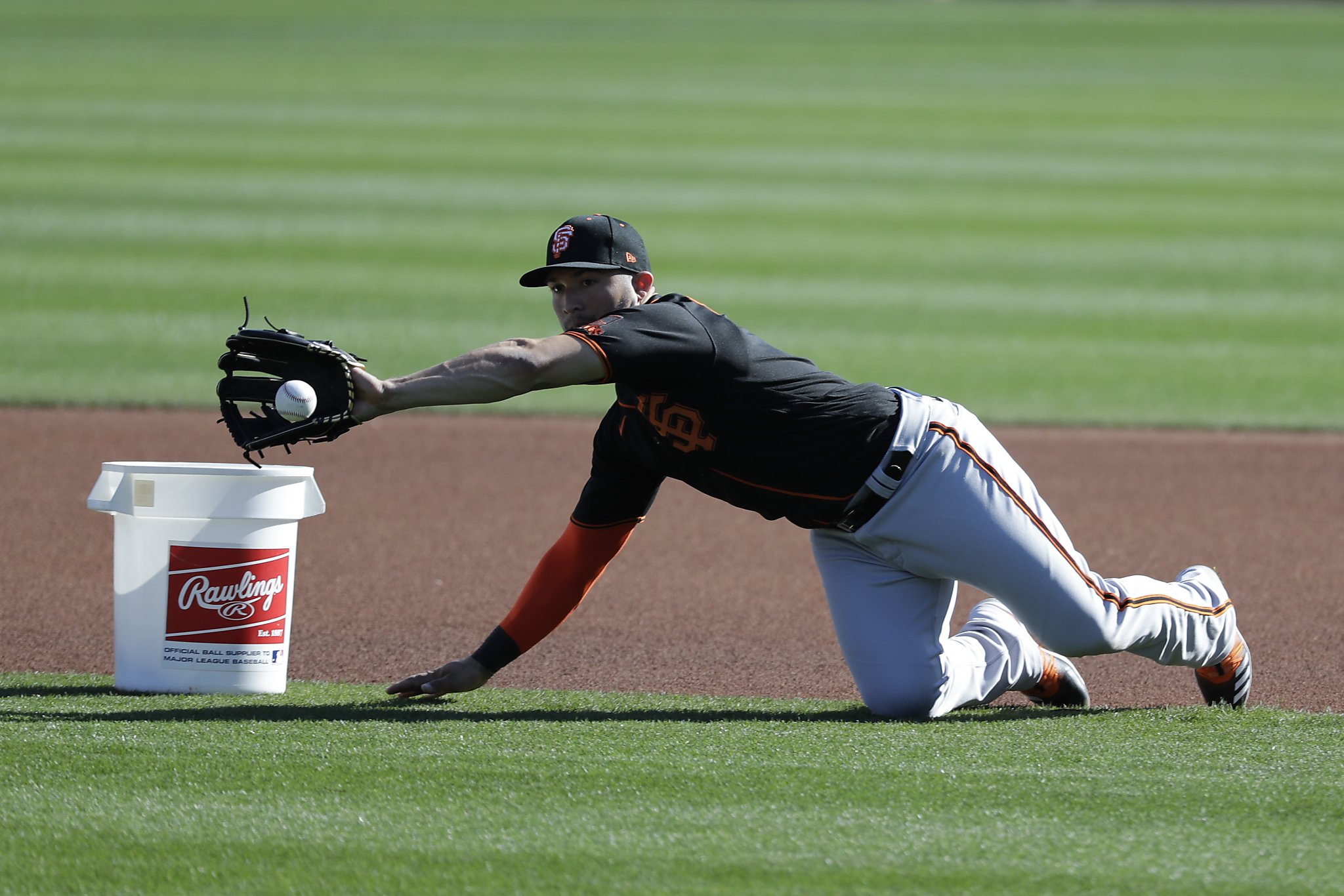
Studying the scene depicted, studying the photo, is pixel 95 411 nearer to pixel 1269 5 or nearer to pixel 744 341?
pixel 744 341

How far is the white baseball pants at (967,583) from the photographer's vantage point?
3.70m

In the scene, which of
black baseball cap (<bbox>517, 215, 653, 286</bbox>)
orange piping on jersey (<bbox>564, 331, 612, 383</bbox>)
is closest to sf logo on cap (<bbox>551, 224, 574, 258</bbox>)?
black baseball cap (<bbox>517, 215, 653, 286</bbox>)

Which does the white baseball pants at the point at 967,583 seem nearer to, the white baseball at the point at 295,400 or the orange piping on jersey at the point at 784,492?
the orange piping on jersey at the point at 784,492

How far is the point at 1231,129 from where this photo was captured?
758 inches

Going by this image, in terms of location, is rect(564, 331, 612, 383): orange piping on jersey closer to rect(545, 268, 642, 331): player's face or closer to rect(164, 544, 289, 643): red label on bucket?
rect(545, 268, 642, 331): player's face

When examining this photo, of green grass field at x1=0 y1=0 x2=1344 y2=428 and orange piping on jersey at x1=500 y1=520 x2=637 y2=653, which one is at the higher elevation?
green grass field at x1=0 y1=0 x2=1344 y2=428

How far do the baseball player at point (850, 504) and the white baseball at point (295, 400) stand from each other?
0.36 feet

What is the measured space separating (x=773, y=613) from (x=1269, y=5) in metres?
40.5

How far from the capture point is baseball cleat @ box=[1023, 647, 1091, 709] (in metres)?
3.95

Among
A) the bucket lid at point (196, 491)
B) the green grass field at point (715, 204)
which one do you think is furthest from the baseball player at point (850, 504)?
the green grass field at point (715, 204)

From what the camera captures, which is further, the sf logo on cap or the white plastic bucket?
the white plastic bucket

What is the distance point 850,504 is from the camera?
371 cm

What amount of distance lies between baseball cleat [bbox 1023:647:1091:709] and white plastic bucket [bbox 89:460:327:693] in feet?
6.41

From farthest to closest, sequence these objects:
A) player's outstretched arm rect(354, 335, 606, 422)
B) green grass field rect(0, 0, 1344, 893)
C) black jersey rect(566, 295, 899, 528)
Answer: black jersey rect(566, 295, 899, 528)
player's outstretched arm rect(354, 335, 606, 422)
green grass field rect(0, 0, 1344, 893)
